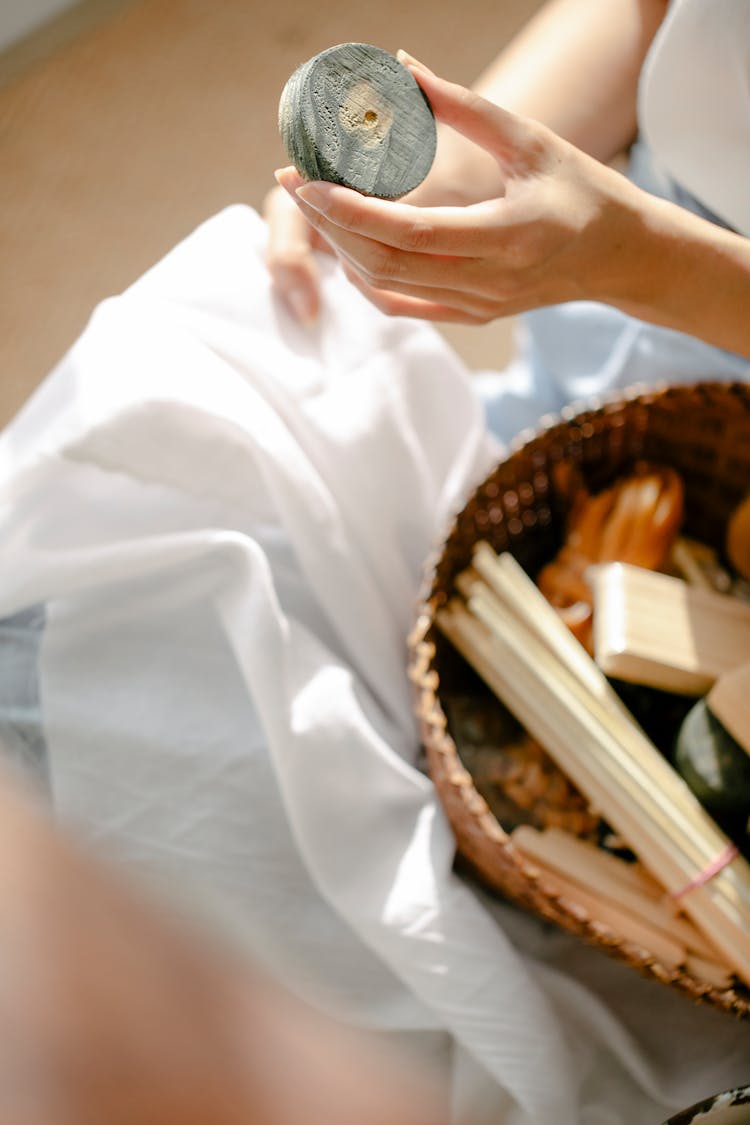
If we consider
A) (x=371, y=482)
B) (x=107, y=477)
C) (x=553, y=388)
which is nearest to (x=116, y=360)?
(x=107, y=477)

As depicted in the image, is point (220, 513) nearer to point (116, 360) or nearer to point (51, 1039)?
point (116, 360)

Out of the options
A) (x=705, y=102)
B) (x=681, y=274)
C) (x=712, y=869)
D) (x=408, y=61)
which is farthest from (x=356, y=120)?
(x=712, y=869)

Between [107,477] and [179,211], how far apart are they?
0.18m

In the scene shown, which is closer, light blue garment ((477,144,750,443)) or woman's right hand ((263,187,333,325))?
woman's right hand ((263,187,333,325))

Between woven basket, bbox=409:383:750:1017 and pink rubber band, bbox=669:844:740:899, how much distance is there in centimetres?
5

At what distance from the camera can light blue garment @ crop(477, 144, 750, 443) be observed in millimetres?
752

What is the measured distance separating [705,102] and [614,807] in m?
0.43

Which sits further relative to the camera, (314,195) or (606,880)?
(606,880)

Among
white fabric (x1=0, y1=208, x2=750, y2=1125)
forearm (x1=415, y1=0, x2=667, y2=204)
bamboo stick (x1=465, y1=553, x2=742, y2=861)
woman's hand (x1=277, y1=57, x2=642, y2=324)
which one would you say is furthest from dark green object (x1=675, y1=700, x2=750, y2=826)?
forearm (x1=415, y1=0, x2=667, y2=204)

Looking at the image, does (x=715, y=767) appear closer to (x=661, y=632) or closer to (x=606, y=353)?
(x=661, y=632)

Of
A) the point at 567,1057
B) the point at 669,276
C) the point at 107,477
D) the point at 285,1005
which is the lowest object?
the point at 567,1057

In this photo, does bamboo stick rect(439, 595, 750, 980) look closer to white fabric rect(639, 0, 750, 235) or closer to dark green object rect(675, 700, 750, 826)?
dark green object rect(675, 700, 750, 826)

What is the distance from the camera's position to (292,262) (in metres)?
0.63

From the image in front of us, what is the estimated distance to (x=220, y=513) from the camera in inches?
24.9
